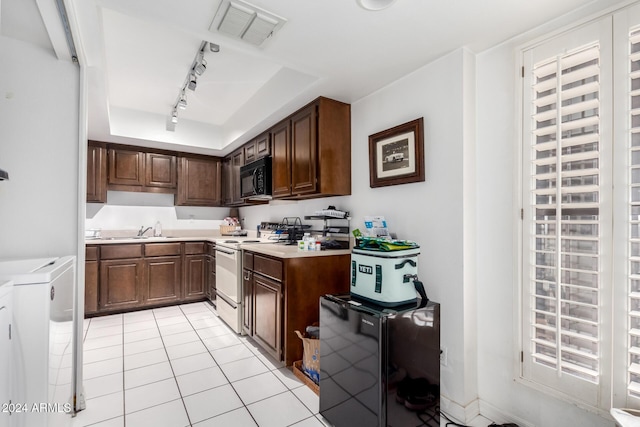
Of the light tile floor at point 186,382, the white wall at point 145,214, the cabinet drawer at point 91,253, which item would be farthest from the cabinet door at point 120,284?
the white wall at point 145,214

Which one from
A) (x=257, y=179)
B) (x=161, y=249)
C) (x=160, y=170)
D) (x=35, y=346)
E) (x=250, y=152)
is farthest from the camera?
(x=160, y=170)

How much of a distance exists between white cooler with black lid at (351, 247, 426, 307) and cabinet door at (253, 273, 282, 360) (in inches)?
33.4

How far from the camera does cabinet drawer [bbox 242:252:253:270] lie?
2826mm

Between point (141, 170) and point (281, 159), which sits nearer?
point (281, 159)

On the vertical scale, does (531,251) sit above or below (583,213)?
below

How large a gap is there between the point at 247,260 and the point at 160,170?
2546 mm

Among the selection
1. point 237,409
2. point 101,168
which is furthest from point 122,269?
point 237,409

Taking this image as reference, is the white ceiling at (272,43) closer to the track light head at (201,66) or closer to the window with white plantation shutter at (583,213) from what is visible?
the track light head at (201,66)

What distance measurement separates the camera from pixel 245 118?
3693 millimetres

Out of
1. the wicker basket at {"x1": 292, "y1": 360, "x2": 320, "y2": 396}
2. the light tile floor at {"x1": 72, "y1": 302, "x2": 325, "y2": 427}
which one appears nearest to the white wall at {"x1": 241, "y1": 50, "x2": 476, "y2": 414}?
the wicker basket at {"x1": 292, "y1": 360, "x2": 320, "y2": 396}

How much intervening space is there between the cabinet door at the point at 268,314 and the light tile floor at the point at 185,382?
0.52 feet

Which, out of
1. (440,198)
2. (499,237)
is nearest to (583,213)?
(499,237)

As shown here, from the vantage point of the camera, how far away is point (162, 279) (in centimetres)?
404

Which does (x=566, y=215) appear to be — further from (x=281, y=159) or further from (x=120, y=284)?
(x=120, y=284)
